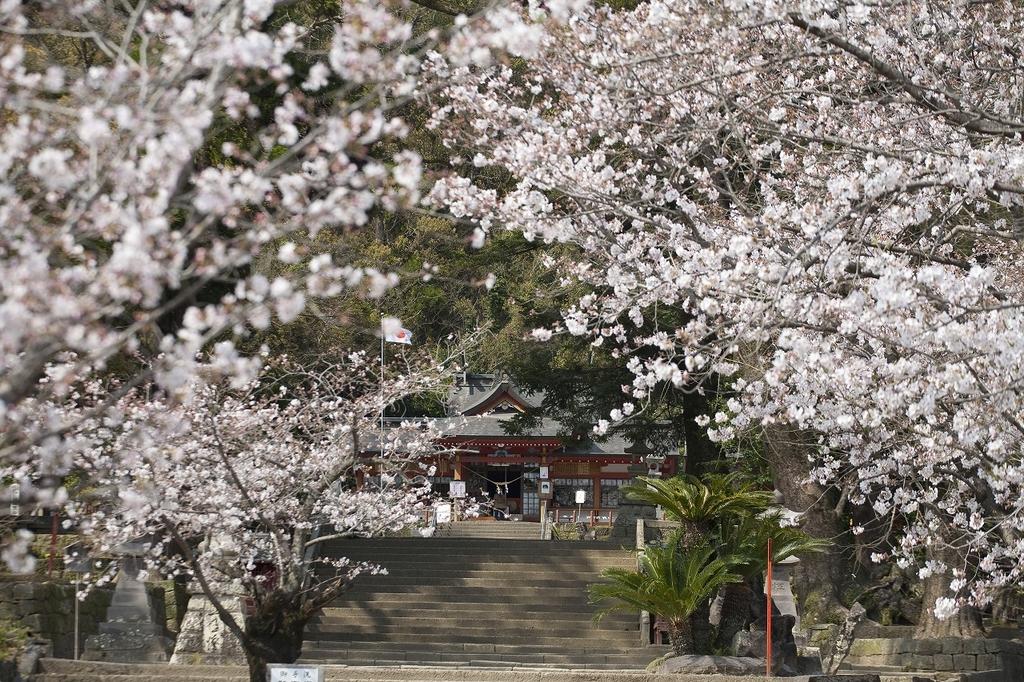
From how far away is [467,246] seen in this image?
26.4 meters

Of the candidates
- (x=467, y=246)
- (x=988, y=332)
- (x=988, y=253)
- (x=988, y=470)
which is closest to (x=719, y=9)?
(x=988, y=332)

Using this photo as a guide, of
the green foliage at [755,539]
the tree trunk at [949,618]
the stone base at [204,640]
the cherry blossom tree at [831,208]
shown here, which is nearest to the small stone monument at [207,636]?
the stone base at [204,640]

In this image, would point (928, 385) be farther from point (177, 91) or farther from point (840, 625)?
point (840, 625)

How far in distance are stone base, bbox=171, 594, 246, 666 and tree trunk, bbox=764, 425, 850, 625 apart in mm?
7754

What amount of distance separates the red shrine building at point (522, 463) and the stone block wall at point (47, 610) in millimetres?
20148

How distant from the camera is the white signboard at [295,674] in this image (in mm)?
8203

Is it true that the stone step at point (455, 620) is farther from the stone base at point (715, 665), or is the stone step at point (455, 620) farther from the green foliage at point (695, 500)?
the stone base at point (715, 665)

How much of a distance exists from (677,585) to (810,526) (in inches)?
228

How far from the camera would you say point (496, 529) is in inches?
1329

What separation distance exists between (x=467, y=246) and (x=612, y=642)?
11915mm

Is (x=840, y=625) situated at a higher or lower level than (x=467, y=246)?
lower

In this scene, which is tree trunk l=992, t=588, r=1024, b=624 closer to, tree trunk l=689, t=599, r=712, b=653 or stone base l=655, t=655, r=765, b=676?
tree trunk l=689, t=599, r=712, b=653

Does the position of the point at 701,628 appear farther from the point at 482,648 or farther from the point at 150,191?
the point at 150,191

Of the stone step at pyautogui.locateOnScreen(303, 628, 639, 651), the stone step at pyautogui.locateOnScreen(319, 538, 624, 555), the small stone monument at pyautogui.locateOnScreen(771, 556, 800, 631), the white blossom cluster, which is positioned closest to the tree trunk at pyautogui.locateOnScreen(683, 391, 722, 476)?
the stone step at pyautogui.locateOnScreen(319, 538, 624, 555)
